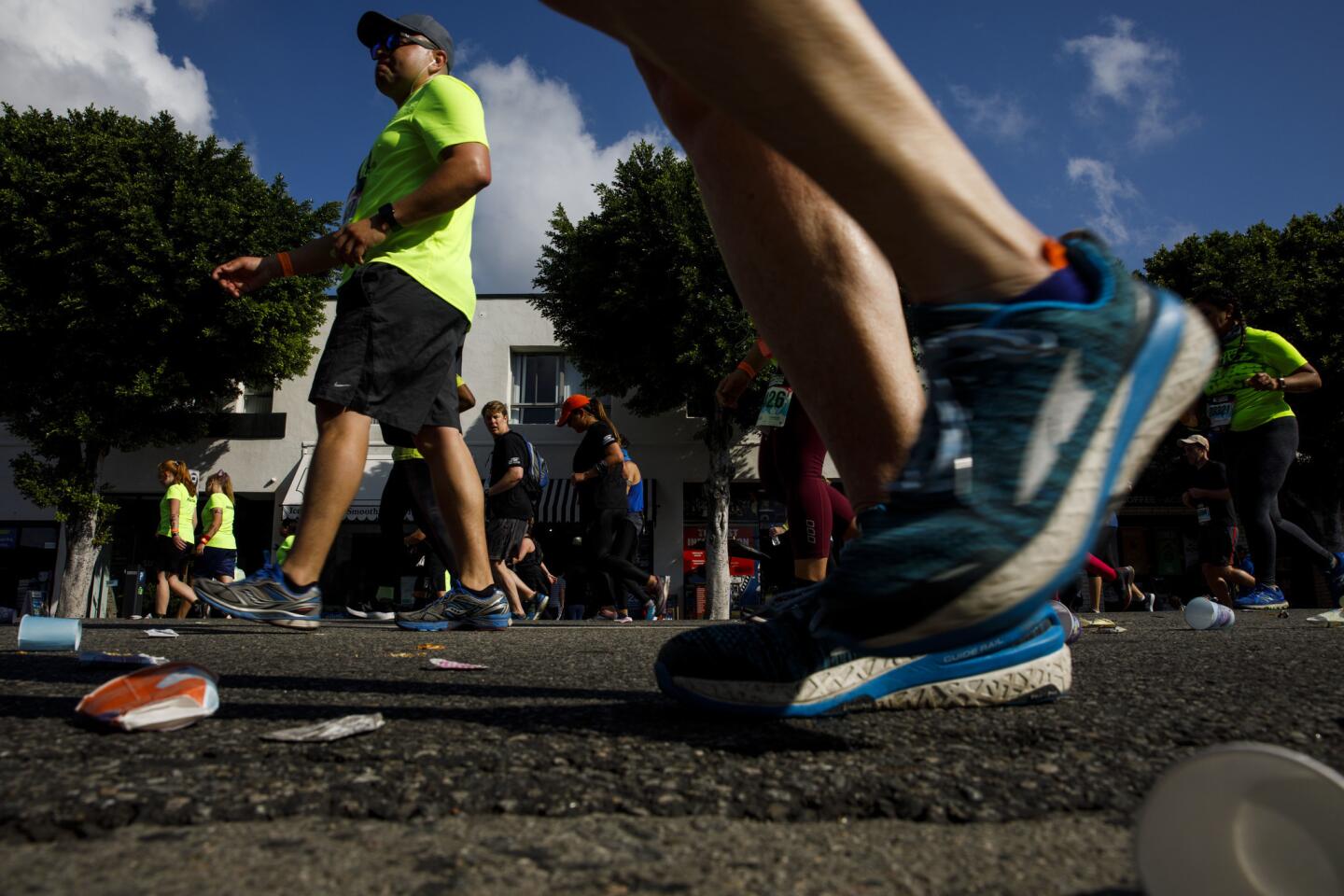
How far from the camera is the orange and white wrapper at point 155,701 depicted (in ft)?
3.76

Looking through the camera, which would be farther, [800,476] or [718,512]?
[718,512]

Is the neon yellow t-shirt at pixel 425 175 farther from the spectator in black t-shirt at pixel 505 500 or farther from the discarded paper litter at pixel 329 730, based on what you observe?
the spectator in black t-shirt at pixel 505 500

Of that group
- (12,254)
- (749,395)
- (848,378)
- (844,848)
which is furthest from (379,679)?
(12,254)

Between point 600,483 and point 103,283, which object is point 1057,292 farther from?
point 103,283

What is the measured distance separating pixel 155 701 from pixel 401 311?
242 centimetres

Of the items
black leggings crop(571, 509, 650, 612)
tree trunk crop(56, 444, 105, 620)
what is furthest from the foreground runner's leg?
tree trunk crop(56, 444, 105, 620)

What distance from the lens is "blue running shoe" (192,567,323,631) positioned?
9.57 ft

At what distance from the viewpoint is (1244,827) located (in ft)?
1.73

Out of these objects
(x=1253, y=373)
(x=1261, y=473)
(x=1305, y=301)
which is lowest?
(x=1261, y=473)

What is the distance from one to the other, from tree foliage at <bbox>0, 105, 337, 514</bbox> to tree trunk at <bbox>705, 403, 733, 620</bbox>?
909 centimetres

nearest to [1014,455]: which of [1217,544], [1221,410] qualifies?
[1221,410]

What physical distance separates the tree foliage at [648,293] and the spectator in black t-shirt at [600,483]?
342 inches

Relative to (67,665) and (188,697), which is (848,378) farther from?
(67,665)

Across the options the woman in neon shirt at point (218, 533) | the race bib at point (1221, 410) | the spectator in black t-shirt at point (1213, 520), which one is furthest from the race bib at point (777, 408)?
the woman in neon shirt at point (218, 533)
